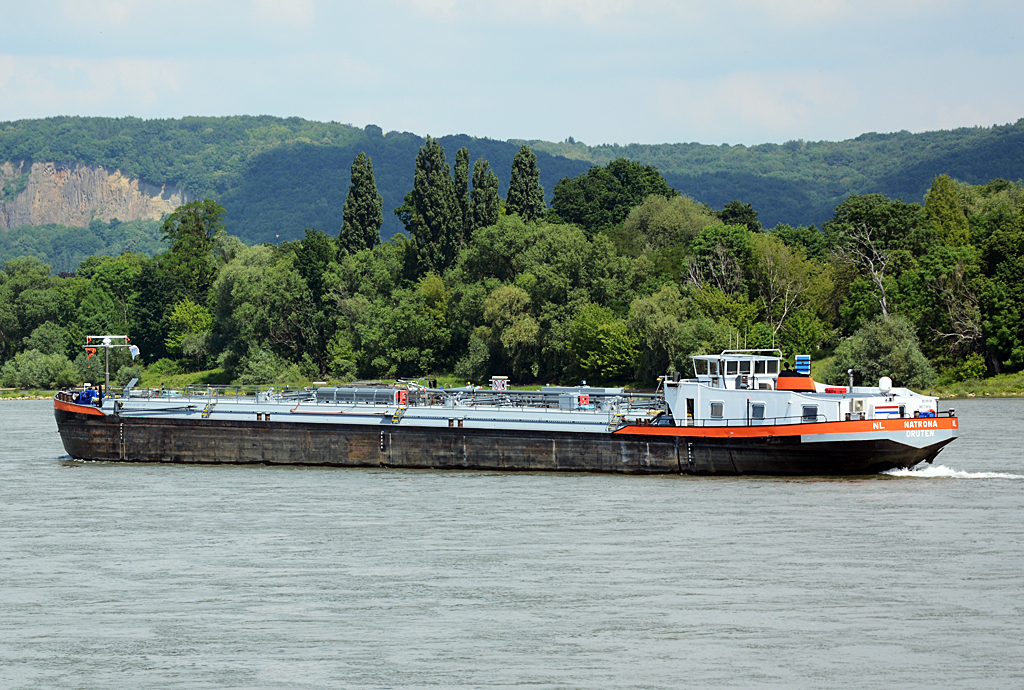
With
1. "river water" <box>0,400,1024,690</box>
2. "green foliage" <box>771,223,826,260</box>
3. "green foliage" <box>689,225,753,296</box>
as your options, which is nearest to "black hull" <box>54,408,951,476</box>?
"river water" <box>0,400,1024,690</box>

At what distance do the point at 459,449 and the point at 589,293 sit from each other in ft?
204

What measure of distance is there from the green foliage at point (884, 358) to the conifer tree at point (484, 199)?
45.8 m

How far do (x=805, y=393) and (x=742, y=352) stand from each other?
143 inches

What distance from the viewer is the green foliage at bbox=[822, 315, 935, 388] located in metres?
105

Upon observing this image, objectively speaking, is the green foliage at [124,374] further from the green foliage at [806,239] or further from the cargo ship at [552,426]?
the green foliage at [806,239]

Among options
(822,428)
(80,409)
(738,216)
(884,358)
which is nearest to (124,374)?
(738,216)

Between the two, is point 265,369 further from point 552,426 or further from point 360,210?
point 552,426

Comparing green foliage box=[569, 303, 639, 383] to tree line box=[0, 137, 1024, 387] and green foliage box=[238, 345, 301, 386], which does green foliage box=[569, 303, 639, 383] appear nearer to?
tree line box=[0, 137, 1024, 387]

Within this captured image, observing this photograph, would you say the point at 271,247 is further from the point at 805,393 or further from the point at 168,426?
the point at 805,393

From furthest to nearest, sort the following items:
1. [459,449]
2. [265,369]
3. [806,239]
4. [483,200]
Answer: [806,239]
[265,369]
[483,200]
[459,449]

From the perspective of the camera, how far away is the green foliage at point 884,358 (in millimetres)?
104938

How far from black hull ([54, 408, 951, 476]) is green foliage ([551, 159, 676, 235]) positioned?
101818 mm

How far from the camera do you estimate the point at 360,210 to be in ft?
461

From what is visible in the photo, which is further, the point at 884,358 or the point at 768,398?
the point at 884,358
